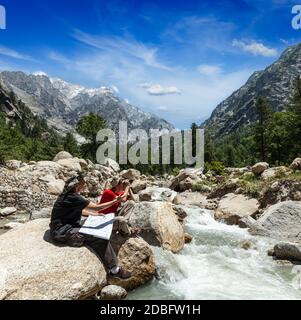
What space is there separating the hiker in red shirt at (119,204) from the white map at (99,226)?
51cm

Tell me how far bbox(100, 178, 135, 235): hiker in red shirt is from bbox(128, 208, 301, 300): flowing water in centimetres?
195

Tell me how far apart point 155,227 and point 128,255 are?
320 centimetres

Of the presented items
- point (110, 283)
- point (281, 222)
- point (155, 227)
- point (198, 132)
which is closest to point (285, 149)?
point (198, 132)

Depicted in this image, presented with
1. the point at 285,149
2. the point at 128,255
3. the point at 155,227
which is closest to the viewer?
the point at 128,255

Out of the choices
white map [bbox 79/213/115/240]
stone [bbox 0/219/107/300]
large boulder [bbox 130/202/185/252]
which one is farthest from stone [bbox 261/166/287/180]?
stone [bbox 0/219/107/300]

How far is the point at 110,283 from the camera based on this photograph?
11.1m

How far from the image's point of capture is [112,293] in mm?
10594

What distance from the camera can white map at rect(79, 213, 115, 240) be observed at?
35.7ft

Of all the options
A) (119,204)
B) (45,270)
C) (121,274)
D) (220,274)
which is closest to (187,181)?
(220,274)

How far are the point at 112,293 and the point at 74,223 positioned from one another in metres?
2.20

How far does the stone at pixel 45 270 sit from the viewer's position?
9.05 metres

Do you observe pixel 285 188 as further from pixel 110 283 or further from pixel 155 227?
pixel 110 283

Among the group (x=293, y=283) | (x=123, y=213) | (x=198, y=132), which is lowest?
(x=293, y=283)

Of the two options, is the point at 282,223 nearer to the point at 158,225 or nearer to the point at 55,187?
the point at 158,225
